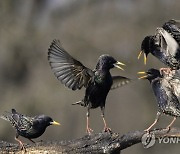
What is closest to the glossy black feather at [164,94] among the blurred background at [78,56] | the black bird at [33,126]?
the black bird at [33,126]

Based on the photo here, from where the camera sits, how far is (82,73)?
527 cm

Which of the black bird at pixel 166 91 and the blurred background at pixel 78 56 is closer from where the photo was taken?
the black bird at pixel 166 91

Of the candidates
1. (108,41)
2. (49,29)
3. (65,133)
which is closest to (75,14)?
(49,29)

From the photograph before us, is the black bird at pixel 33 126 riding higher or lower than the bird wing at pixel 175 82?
lower

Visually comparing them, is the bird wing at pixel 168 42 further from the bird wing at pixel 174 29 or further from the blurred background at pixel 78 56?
the blurred background at pixel 78 56

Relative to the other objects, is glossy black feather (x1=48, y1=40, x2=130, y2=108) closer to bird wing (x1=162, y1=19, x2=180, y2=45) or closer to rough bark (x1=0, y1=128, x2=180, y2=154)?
rough bark (x1=0, y1=128, x2=180, y2=154)

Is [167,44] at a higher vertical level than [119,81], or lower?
higher

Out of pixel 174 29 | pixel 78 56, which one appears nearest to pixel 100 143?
pixel 174 29

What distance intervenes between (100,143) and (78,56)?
6.67 meters

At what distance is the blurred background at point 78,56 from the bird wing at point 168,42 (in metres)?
4.52

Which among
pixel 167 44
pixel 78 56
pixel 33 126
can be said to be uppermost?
pixel 78 56

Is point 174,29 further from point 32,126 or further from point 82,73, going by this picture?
point 32,126

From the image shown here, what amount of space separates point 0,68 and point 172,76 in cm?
758

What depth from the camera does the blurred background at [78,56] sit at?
11.0 meters
